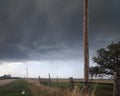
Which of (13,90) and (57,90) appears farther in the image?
(13,90)

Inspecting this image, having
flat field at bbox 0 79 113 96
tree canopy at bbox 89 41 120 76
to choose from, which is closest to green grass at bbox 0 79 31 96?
flat field at bbox 0 79 113 96

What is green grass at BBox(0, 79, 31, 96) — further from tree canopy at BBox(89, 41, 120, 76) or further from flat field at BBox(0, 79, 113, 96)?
tree canopy at BBox(89, 41, 120, 76)

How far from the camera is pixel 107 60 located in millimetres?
40688

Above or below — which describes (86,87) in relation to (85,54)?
below

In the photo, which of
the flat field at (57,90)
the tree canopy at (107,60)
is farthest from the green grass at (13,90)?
the tree canopy at (107,60)

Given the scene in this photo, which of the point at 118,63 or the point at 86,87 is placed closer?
the point at 86,87

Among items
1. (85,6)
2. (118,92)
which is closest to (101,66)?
(85,6)

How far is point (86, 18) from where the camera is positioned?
82.2 ft

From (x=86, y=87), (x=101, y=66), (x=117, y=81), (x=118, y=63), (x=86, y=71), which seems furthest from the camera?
(x=101, y=66)

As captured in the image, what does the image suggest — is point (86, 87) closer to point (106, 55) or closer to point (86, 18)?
point (86, 18)

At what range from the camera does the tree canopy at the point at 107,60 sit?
39781 millimetres

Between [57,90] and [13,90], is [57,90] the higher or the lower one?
the higher one

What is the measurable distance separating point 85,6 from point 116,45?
1738 cm

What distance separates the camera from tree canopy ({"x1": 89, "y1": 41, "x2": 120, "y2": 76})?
39.8 metres
